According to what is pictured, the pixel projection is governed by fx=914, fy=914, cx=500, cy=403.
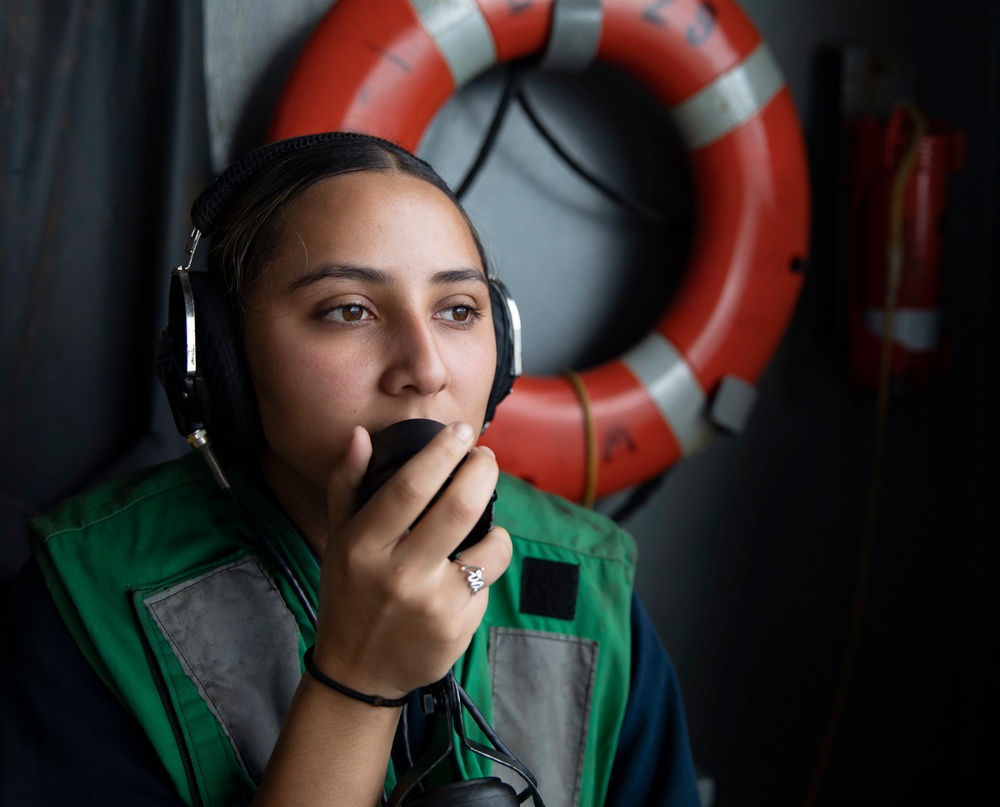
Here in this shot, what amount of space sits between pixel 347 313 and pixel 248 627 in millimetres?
327

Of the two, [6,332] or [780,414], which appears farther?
[780,414]

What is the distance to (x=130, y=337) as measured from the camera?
141 centimetres

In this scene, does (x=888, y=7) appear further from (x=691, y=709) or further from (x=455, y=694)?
(x=455, y=694)

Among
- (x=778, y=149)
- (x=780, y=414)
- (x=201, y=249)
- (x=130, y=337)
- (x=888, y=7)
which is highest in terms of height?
(x=888, y=7)

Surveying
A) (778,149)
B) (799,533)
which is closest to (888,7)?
(778,149)

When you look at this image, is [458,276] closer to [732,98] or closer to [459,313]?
[459,313]

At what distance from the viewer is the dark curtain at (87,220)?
1.31 metres

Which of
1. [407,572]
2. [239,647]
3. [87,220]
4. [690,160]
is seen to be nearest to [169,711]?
[239,647]

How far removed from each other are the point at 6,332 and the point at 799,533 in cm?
155

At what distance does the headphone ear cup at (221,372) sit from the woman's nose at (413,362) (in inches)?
5.9

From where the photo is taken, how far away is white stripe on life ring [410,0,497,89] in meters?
1.38

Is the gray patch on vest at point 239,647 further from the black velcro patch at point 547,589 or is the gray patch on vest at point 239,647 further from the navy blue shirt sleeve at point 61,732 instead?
the black velcro patch at point 547,589

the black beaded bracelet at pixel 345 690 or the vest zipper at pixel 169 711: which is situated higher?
the black beaded bracelet at pixel 345 690

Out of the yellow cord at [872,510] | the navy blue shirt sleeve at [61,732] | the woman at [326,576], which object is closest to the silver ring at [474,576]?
the woman at [326,576]
